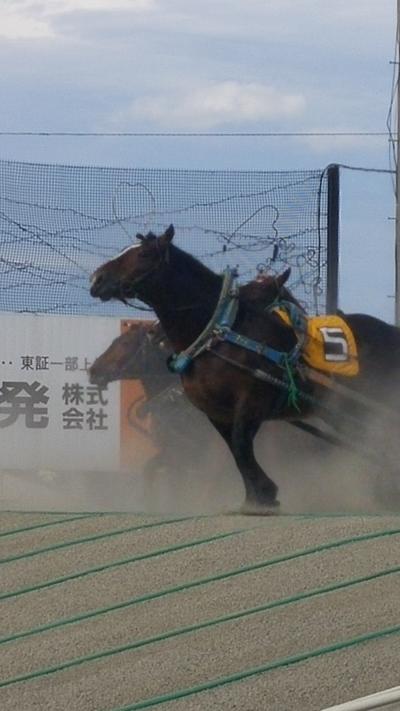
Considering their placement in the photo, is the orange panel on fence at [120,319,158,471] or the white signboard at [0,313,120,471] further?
the white signboard at [0,313,120,471]

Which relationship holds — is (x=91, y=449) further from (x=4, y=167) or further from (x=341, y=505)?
(x=341, y=505)

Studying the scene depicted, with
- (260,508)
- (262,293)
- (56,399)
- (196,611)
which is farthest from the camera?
(56,399)

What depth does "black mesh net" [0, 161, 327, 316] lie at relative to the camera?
1352 centimetres

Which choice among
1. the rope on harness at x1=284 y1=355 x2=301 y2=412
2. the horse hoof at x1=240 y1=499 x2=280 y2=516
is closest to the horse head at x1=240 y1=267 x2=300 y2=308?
the rope on harness at x1=284 y1=355 x2=301 y2=412

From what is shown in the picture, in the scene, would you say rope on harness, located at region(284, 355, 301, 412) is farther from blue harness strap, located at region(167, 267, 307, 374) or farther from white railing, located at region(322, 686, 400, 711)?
white railing, located at region(322, 686, 400, 711)

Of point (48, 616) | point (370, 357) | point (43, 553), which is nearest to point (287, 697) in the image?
point (48, 616)

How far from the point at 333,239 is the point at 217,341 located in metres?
4.37

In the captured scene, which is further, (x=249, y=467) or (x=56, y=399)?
(x=56, y=399)

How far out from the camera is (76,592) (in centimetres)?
780

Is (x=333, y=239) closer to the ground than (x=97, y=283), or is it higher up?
higher up

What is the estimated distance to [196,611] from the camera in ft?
24.5

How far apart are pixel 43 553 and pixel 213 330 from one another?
1935mm

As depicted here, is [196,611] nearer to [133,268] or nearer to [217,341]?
[217,341]

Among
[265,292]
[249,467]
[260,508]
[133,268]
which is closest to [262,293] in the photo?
[265,292]
